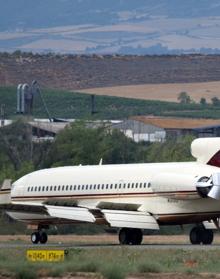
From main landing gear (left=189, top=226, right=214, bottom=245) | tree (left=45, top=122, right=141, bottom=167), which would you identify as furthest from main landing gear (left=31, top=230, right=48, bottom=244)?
tree (left=45, top=122, right=141, bottom=167)

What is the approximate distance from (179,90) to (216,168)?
133 meters

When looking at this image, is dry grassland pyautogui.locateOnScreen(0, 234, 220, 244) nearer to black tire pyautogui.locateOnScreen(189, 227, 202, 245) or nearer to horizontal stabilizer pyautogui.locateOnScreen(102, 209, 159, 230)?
black tire pyautogui.locateOnScreen(189, 227, 202, 245)

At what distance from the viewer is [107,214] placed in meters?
53.2

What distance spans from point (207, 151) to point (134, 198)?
3.05 metres

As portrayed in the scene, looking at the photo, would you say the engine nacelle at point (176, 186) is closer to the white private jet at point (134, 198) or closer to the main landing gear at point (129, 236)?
the white private jet at point (134, 198)

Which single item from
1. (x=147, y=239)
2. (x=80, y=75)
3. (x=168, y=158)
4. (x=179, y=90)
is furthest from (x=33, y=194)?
(x=80, y=75)

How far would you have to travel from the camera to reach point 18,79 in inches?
7377

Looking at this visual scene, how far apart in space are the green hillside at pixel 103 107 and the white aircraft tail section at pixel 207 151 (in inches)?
3821

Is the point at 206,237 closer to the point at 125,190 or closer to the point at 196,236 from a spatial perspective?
the point at 196,236

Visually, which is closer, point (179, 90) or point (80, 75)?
point (179, 90)

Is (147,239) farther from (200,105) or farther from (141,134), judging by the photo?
(200,105)

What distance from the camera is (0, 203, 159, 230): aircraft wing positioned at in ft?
173

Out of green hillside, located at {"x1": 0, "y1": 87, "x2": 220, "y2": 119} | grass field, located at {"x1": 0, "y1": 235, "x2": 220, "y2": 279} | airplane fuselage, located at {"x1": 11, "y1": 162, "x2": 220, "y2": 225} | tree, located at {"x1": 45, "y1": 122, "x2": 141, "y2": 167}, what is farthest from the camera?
green hillside, located at {"x1": 0, "y1": 87, "x2": 220, "y2": 119}

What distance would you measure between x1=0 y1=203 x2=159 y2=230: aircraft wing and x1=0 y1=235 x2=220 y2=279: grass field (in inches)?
159
